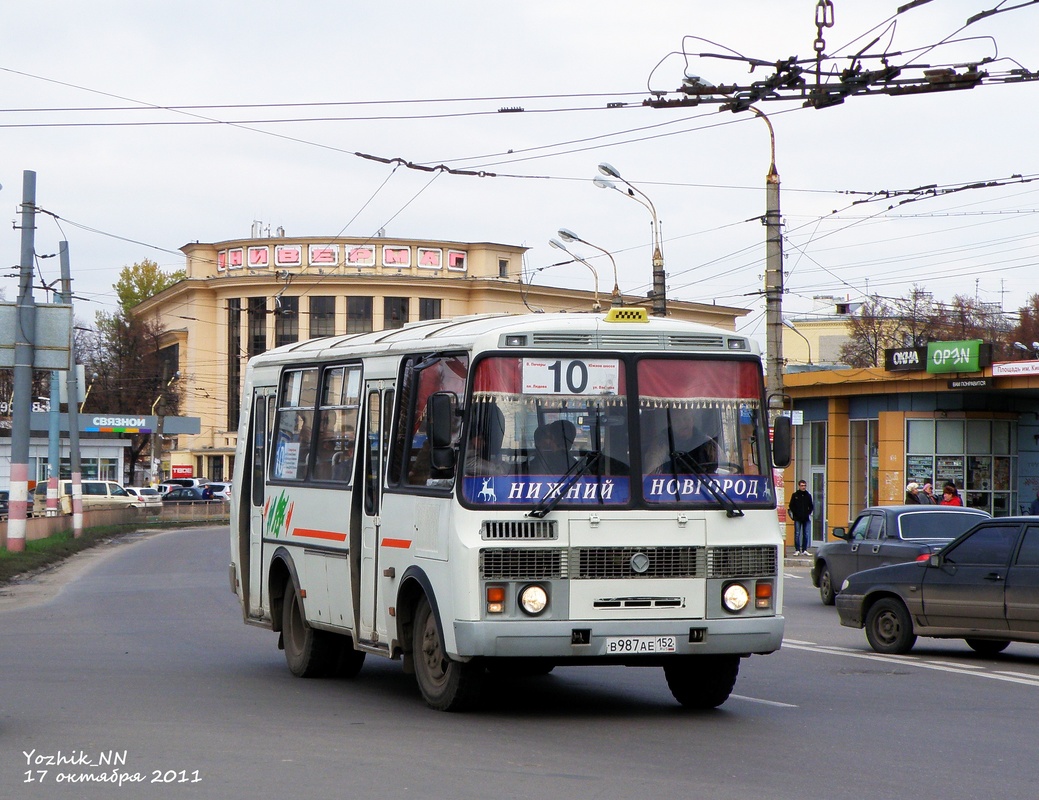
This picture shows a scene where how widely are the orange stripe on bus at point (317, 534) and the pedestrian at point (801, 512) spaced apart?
23.0 m

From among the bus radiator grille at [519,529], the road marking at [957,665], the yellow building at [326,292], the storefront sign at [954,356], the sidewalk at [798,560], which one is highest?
the yellow building at [326,292]

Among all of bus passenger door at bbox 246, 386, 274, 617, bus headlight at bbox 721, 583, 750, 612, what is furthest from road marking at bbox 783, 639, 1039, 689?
bus passenger door at bbox 246, 386, 274, 617

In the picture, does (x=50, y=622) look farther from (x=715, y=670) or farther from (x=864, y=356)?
(x=864, y=356)

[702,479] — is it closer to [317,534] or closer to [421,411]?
[421,411]

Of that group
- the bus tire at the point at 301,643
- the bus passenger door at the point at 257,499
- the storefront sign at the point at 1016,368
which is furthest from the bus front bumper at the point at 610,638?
the storefront sign at the point at 1016,368

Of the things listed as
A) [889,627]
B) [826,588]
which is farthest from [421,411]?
[826,588]

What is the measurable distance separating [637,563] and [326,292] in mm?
84904

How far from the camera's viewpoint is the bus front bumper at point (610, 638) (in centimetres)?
957

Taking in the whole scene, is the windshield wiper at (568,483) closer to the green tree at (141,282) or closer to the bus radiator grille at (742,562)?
the bus radiator grille at (742,562)

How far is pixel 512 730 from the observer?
965 cm

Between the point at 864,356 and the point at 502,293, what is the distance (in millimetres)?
25461

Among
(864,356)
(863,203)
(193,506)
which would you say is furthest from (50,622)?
(864,356)

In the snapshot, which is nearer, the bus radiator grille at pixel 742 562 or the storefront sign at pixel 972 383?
the bus radiator grille at pixel 742 562

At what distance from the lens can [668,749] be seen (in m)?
8.93
